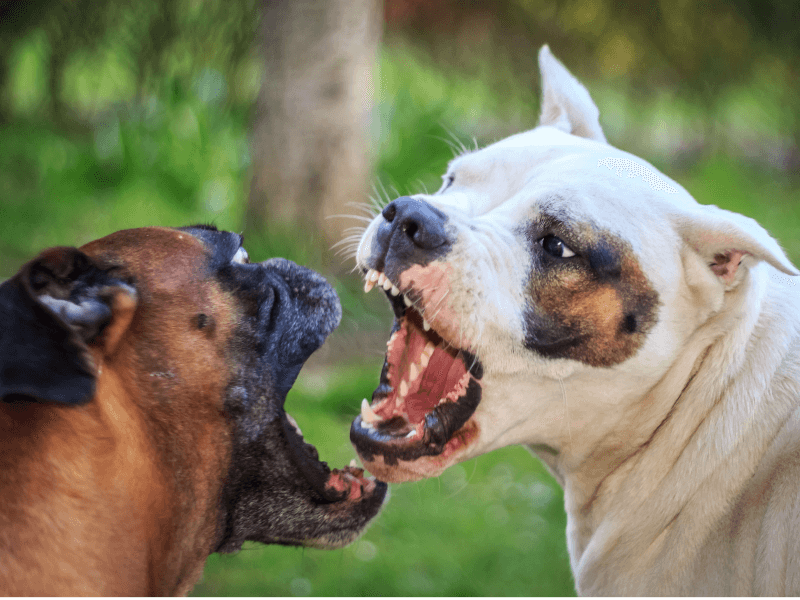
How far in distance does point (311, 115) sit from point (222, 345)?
4087mm

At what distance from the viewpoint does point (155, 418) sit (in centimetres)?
230

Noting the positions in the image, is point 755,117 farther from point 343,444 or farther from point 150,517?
point 150,517

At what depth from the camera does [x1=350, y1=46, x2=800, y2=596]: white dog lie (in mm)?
2389

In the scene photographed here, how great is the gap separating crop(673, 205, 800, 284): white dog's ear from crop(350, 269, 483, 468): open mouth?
2.95 ft

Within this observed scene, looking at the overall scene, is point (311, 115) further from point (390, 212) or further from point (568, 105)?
point (390, 212)

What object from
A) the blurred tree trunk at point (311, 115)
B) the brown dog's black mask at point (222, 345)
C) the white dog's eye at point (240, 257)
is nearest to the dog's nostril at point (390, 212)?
the brown dog's black mask at point (222, 345)

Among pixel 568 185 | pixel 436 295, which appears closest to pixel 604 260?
pixel 568 185

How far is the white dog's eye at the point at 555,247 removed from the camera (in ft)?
8.14

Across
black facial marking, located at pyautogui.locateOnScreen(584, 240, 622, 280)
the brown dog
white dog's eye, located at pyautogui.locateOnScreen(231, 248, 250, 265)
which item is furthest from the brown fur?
black facial marking, located at pyautogui.locateOnScreen(584, 240, 622, 280)

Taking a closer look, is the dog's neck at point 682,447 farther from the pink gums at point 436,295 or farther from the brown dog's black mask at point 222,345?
the brown dog's black mask at point 222,345

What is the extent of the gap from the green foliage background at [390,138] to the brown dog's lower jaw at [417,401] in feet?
4.09

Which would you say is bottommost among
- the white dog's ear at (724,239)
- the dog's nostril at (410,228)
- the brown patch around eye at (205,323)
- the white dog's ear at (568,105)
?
the brown patch around eye at (205,323)

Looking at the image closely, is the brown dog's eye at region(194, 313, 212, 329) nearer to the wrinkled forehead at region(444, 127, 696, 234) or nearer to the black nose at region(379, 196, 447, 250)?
the black nose at region(379, 196, 447, 250)

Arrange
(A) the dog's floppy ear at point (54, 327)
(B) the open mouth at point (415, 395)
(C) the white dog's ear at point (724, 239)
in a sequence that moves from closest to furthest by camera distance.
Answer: (A) the dog's floppy ear at point (54, 327)
(C) the white dog's ear at point (724, 239)
(B) the open mouth at point (415, 395)
